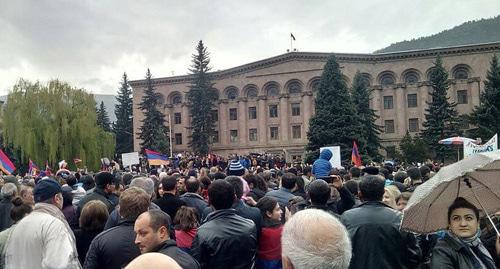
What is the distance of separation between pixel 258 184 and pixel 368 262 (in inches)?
140

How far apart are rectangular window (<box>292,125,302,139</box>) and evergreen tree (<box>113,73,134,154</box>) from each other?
21.6 meters

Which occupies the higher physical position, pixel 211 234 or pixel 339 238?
pixel 339 238

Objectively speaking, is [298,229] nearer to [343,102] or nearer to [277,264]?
[277,264]

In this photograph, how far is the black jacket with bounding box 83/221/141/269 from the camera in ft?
13.3

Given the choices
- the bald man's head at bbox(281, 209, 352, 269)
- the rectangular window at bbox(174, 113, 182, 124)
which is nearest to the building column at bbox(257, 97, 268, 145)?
the rectangular window at bbox(174, 113, 182, 124)

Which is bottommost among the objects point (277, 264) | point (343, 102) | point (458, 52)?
point (277, 264)

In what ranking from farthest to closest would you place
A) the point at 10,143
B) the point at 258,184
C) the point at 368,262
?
the point at 10,143 < the point at 258,184 < the point at 368,262

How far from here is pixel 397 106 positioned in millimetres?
54688

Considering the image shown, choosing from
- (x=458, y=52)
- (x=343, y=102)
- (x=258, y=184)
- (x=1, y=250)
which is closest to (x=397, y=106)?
(x=458, y=52)

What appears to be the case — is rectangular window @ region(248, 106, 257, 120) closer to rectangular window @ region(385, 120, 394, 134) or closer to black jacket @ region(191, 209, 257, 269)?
rectangular window @ region(385, 120, 394, 134)

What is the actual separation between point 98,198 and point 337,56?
50458 millimetres

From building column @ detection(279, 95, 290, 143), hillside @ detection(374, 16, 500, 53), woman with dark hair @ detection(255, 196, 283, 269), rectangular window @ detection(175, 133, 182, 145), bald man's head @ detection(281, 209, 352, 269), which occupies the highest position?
hillside @ detection(374, 16, 500, 53)

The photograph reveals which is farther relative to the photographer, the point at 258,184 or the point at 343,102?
the point at 343,102

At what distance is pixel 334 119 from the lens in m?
41.7
